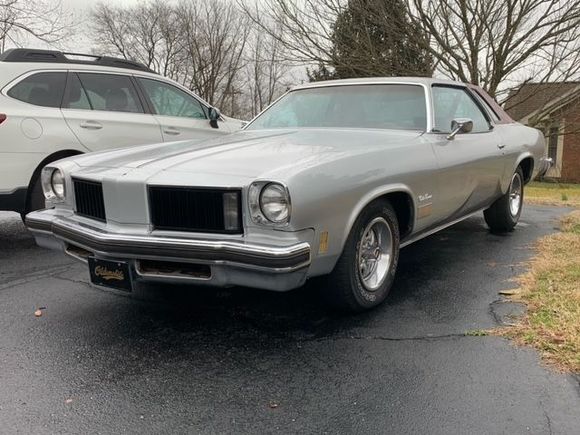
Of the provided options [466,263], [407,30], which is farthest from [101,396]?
[407,30]

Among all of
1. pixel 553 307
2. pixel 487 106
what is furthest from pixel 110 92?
pixel 553 307

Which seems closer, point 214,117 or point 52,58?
point 52,58

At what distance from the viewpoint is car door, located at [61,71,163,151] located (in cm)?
570

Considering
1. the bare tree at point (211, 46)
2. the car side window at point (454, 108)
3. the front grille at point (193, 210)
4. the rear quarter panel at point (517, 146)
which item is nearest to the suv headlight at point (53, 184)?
the front grille at point (193, 210)

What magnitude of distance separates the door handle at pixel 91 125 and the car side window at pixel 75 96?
0.62 ft

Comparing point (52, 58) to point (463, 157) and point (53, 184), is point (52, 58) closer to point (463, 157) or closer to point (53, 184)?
point (53, 184)

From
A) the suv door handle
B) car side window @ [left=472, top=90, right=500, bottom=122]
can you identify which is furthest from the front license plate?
car side window @ [left=472, top=90, right=500, bottom=122]

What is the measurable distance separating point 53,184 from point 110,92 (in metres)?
2.80

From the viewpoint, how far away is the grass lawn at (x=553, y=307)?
9.54 ft

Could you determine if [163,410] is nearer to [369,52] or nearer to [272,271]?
[272,271]

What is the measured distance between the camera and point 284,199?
2766 mm

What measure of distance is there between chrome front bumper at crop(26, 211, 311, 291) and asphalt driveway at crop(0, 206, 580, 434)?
1.41 ft

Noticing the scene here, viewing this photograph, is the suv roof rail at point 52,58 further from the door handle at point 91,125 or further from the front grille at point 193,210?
the front grille at point 193,210

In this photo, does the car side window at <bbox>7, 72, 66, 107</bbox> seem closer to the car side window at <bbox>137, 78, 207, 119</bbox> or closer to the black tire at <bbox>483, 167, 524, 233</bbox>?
the car side window at <bbox>137, 78, 207, 119</bbox>
